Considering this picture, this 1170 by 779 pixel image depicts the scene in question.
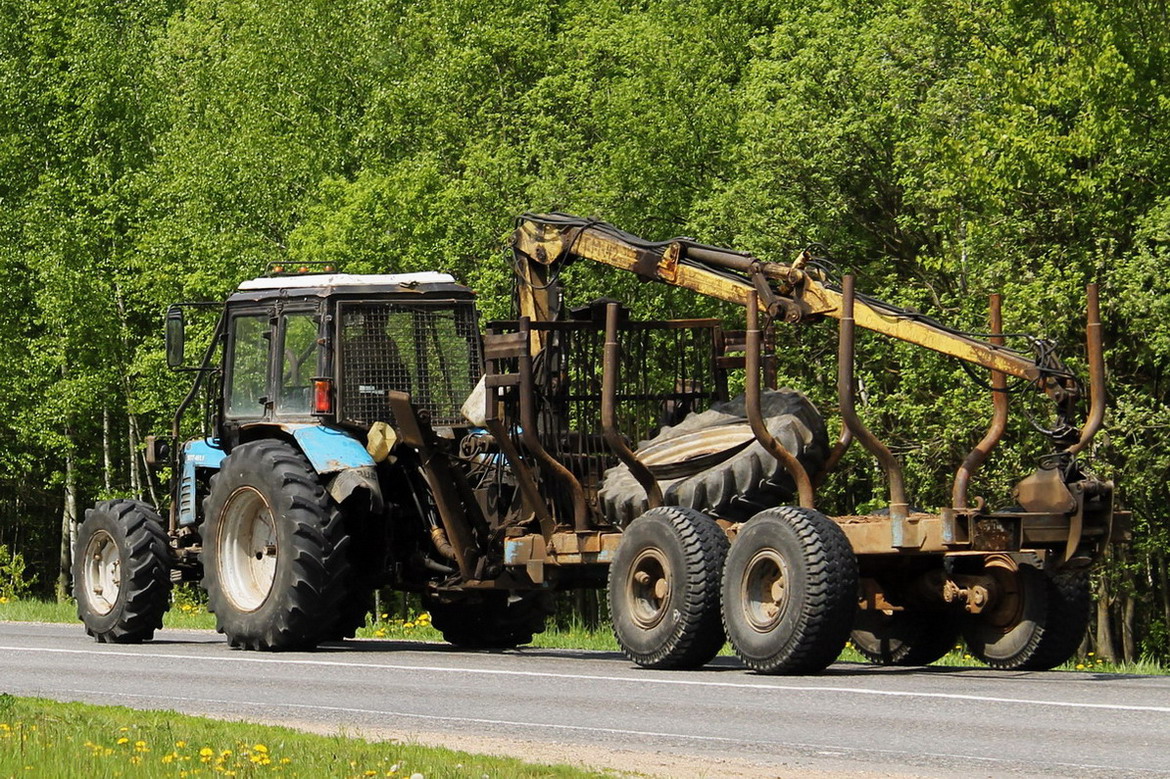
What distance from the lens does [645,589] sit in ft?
47.3

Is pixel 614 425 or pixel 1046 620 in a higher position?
pixel 614 425

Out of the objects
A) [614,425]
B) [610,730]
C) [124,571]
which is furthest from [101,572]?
[610,730]

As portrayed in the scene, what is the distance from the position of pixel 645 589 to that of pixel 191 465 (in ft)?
20.5

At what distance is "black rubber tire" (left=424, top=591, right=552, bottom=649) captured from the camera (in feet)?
60.5

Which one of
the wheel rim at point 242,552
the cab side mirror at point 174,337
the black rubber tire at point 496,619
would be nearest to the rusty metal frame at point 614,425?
the black rubber tire at point 496,619

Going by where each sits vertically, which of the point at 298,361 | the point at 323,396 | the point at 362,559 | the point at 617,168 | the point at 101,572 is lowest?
the point at 101,572

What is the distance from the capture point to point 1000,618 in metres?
14.2

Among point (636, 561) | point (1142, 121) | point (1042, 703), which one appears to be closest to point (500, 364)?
point (636, 561)

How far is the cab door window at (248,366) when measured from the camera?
58.5ft

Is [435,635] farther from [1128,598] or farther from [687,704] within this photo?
[1128,598]

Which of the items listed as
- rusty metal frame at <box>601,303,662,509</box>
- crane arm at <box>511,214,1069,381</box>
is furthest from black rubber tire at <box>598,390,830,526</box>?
crane arm at <box>511,214,1069,381</box>

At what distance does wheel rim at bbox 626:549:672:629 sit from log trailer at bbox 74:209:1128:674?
0.02 m

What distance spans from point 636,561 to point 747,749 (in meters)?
4.92

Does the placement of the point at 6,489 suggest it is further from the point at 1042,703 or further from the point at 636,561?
the point at 1042,703
